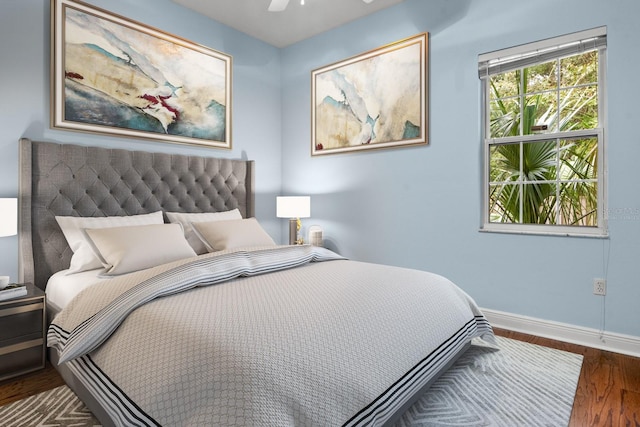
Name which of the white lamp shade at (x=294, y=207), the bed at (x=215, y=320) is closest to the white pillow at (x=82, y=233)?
the bed at (x=215, y=320)

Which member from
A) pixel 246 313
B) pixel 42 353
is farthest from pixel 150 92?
pixel 246 313

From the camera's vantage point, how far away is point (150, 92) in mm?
3258

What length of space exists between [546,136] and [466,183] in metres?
0.65

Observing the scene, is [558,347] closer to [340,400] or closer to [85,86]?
[340,400]

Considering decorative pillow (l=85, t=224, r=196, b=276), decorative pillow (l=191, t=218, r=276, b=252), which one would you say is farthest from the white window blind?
decorative pillow (l=85, t=224, r=196, b=276)

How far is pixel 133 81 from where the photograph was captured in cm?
314

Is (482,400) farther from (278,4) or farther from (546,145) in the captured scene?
(278,4)

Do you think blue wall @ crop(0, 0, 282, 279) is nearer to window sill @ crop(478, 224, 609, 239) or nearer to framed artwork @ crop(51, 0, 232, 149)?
framed artwork @ crop(51, 0, 232, 149)

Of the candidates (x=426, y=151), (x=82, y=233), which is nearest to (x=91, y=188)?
(x=82, y=233)

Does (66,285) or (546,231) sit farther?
(546,231)

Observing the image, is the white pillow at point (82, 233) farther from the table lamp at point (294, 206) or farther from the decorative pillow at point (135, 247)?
the table lamp at point (294, 206)

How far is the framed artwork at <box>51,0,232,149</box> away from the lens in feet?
9.14

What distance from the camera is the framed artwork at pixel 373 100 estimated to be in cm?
332

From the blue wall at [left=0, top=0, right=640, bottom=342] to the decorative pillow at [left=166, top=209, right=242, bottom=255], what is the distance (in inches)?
25.9
